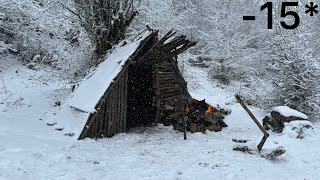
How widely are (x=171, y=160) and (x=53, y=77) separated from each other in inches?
499

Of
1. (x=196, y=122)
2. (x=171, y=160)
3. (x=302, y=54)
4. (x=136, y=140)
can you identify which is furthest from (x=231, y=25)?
(x=171, y=160)

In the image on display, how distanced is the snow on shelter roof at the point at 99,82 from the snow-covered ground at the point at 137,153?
1181mm

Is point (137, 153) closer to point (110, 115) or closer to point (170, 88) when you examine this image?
point (110, 115)

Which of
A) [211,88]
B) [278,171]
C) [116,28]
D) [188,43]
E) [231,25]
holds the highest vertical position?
[231,25]

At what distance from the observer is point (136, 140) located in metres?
11.1

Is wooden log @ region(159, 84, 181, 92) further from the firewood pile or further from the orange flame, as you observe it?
the orange flame

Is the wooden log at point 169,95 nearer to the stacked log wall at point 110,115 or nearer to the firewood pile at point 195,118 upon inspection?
the firewood pile at point 195,118

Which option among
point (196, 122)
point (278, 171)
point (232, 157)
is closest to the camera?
point (278, 171)

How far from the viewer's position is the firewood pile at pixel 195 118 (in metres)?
13.1

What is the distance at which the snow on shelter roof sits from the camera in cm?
1139

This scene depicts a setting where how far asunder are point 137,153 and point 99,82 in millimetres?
3549

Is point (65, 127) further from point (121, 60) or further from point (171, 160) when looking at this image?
point (171, 160)

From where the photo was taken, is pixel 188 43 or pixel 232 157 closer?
pixel 232 157

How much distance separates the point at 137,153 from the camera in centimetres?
948
